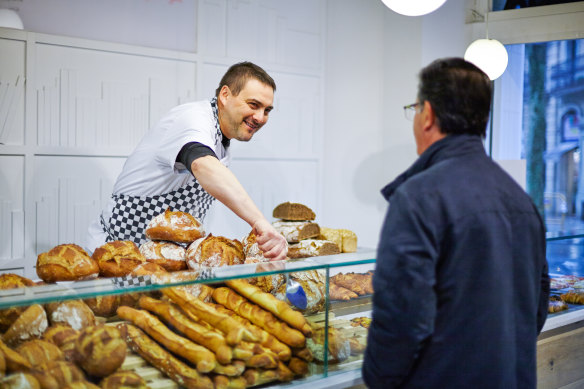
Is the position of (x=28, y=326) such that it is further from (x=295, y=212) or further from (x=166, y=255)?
(x=295, y=212)

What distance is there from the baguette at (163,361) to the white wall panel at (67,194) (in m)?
2.37

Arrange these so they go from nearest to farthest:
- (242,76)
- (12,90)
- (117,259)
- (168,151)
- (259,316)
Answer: (259,316) < (117,259) < (168,151) < (242,76) < (12,90)

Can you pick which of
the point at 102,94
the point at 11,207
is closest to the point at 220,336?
the point at 11,207

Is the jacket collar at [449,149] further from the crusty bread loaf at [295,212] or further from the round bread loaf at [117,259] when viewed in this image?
the crusty bread loaf at [295,212]

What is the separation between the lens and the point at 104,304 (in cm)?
134

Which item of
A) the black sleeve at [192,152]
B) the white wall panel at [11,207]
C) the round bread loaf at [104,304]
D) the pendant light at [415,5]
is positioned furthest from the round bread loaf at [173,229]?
the white wall panel at [11,207]

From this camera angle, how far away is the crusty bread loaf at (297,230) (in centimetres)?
254

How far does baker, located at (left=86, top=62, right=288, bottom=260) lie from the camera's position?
7.57ft

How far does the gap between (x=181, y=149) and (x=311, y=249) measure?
0.65 m

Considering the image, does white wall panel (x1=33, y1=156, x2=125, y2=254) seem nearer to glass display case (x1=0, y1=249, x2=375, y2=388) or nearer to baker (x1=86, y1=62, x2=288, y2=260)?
baker (x1=86, y1=62, x2=288, y2=260)

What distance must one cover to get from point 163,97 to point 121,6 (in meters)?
0.64

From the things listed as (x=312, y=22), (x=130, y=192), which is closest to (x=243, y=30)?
(x=312, y=22)

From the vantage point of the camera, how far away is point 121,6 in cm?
378

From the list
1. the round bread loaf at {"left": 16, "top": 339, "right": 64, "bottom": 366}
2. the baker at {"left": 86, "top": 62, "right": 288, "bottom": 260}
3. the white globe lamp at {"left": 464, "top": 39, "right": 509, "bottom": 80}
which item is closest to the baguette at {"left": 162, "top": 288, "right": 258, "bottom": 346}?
the round bread loaf at {"left": 16, "top": 339, "right": 64, "bottom": 366}
